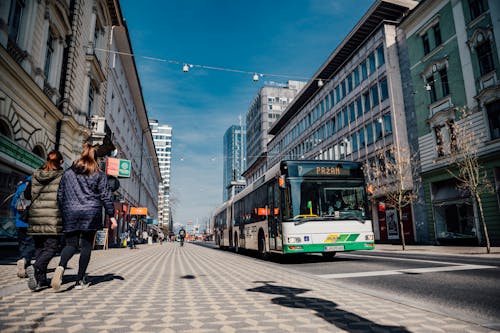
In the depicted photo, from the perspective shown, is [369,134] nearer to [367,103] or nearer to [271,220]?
[367,103]

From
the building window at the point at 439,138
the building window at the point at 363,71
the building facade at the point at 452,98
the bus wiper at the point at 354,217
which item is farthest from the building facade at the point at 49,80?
the building window at the point at 363,71

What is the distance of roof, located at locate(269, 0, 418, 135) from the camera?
2809cm

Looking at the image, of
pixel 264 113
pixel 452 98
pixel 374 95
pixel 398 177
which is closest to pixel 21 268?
pixel 398 177

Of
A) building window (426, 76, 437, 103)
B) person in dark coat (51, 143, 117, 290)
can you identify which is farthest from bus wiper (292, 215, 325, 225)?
building window (426, 76, 437, 103)

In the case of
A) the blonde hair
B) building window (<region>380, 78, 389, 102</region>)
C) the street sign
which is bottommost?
the blonde hair

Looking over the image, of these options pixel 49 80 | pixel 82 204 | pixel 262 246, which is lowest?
pixel 262 246

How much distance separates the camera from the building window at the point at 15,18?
11280 millimetres

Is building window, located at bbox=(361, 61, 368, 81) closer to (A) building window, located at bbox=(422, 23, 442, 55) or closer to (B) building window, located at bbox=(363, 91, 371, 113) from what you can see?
(B) building window, located at bbox=(363, 91, 371, 113)

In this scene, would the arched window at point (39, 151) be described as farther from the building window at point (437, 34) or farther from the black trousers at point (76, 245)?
the building window at point (437, 34)

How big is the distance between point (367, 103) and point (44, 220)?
1190 inches

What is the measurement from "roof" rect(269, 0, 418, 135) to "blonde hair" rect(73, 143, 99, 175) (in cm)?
2851

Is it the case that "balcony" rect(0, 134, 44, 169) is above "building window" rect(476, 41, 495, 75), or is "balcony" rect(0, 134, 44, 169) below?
below

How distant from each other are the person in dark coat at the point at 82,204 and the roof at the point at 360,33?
28.7m

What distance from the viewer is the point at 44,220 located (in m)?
4.88
